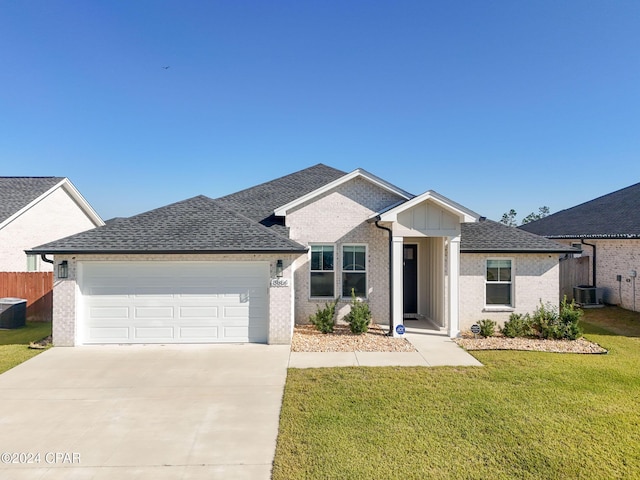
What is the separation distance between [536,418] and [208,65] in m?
15.3

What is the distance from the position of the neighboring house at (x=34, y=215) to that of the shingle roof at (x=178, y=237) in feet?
26.7

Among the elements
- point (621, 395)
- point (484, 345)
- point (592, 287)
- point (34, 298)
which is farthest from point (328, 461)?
point (592, 287)

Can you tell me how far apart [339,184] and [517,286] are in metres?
6.90

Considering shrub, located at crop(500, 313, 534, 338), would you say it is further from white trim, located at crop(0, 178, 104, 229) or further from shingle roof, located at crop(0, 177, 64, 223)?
shingle roof, located at crop(0, 177, 64, 223)

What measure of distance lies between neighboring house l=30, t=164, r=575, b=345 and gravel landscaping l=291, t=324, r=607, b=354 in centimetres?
59

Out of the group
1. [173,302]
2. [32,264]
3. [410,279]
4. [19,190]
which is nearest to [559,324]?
[410,279]

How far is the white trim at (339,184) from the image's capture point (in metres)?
11.9

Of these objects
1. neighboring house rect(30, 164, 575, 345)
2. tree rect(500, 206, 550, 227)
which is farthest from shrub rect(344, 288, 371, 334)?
tree rect(500, 206, 550, 227)

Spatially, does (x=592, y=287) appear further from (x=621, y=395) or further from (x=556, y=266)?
(x=621, y=395)

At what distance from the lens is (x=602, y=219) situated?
1808cm

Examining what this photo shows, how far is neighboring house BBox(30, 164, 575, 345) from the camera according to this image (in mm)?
9562

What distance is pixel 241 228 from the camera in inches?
411

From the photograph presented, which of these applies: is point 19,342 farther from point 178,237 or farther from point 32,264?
point 32,264

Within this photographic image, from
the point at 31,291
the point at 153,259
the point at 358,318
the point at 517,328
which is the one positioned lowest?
the point at 517,328
